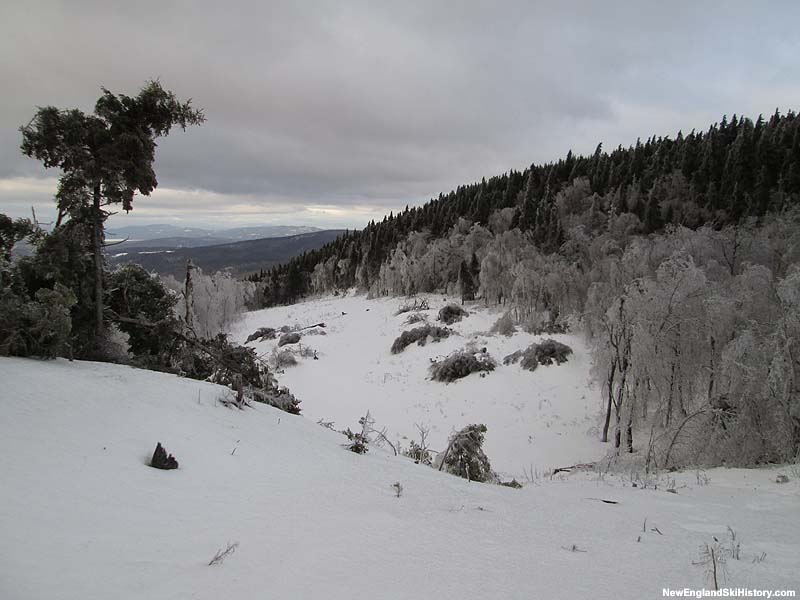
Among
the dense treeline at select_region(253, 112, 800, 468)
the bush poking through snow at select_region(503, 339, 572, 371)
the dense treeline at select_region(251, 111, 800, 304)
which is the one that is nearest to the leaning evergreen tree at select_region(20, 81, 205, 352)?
the dense treeline at select_region(253, 112, 800, 468)

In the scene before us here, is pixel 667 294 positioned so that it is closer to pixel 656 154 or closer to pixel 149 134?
pixel 149 134

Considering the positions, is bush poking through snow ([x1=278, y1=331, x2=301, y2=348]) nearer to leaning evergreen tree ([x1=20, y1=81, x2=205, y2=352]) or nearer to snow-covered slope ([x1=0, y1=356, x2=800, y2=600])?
leaning evergreen tree ([x1=20, y1=81, x2=205, y2=352])

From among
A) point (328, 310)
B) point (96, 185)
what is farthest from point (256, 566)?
point (328, 310)

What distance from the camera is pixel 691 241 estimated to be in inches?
1182

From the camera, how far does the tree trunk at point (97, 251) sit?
8477mm

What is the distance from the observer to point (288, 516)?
3.96m

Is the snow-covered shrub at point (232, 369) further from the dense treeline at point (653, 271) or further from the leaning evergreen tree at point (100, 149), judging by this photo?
the dense treeline at point (653, 271)

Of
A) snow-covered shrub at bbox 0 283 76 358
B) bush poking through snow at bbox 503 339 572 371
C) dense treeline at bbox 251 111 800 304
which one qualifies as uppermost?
dense treeline at bbox 251 111 800 304

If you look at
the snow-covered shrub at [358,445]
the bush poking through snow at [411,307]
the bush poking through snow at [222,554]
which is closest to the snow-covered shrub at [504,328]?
the bush poking through snow at [411,307]

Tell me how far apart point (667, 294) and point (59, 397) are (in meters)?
18.4

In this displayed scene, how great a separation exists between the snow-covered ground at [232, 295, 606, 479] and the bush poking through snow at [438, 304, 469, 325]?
7.99ft

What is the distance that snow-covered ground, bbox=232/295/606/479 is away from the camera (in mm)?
19438

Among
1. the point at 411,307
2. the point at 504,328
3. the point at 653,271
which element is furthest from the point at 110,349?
the point at 411,307

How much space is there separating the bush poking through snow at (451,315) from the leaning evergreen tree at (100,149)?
3485 cm
